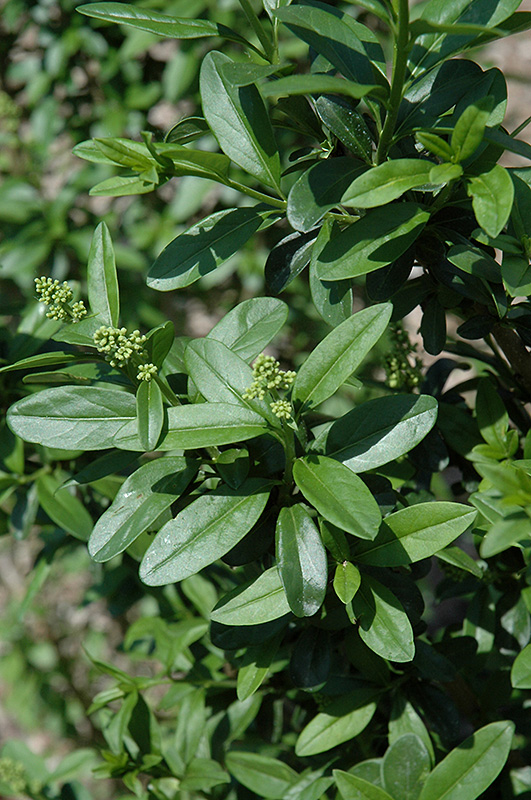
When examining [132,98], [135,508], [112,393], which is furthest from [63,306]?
[132,98]

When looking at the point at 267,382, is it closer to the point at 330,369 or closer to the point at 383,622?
the point at 330,369

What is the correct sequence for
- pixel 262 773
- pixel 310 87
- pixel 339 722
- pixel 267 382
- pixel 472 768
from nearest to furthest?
pixel 310 87 → pixel 267 382 → pixel 472 768 → pixel 339 722 → pixel 262 773

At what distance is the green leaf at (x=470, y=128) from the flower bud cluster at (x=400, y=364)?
1.06 ft

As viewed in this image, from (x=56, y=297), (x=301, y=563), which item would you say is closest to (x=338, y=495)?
(x=301, y=563)

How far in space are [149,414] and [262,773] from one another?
597 mm

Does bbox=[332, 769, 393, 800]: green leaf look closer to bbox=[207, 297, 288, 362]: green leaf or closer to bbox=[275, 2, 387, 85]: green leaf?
bbox=[207, 297, 288, 362]: green leaf

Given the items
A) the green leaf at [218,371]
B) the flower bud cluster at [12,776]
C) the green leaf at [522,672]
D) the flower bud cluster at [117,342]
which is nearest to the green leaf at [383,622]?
the green leaf at [522,672]

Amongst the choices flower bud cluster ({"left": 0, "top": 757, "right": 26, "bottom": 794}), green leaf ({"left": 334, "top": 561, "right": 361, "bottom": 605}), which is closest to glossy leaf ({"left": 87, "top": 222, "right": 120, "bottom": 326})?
green leaf ({"left": 334, "top": 561, "right": 361, "bottom": 605})

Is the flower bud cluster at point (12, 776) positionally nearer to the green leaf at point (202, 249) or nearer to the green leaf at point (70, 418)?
the green leaf at point (70, 418)

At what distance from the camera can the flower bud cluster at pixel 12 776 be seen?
1165 millimetres

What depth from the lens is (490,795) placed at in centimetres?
104

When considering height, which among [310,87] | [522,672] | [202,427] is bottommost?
[522,672]

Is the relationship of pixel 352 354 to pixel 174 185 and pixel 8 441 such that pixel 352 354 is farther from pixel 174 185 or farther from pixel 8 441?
pixel 174 185

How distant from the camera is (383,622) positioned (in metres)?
0.68
